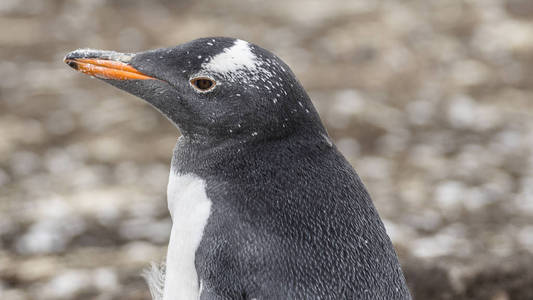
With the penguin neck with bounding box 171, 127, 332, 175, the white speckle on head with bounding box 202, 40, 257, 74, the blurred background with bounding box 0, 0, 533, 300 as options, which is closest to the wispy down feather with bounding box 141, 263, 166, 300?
the penguin neck with bounding box 171, 127, 332, 175

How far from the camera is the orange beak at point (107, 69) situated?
7.07 feet

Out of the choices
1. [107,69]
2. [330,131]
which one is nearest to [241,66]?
[107,69]

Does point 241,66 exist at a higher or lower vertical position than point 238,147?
higher

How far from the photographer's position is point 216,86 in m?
2.06

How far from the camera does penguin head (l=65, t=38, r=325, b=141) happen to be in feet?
6.68

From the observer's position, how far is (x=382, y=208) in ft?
14.5

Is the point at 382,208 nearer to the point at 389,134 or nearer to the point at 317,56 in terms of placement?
the point at 389,134

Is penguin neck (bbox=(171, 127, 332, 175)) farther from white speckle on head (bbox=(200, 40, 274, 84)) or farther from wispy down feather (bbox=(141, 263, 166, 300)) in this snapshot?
wispy down feather (bbox=(141, 263, 166, 300))

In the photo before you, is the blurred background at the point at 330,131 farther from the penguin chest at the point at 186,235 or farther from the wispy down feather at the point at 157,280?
the penguin chest at the point at 186,235

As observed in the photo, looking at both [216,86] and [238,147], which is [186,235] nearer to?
[238,147]

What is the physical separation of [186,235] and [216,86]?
1.25 ft

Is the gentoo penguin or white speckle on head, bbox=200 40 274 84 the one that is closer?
the gentoo penguin

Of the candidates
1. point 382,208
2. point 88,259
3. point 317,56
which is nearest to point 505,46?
point 317,56

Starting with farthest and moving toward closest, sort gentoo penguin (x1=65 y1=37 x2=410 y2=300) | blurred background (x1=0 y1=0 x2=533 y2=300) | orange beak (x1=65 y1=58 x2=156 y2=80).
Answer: blurred background (x1=0 y1=0 x2=533 y2=300), orange beak (x1=65 y1=58 x2=156 y2=80), gentoo penguin (x1=65 y1=37 x2=410 y2=300)
